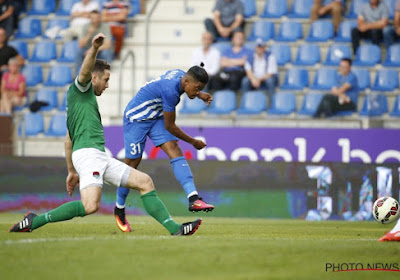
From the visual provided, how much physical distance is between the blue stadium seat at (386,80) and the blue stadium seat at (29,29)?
25.9ft

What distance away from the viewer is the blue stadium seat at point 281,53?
1786 centimetres

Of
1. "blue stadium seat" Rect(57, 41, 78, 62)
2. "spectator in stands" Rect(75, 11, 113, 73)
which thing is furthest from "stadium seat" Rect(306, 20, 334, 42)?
"blue stadium seat" Rect(57, 41, 78, 62)

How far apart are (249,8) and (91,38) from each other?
354 cm

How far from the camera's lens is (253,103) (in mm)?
16734

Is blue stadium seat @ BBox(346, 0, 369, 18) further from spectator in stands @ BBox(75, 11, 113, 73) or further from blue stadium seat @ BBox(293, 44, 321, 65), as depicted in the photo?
spectator in stands @ BBox(75, 11, 113, 73)

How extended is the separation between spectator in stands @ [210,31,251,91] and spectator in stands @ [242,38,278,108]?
0.13 m

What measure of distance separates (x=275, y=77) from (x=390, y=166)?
393 cm

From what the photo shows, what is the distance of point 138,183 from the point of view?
846cm

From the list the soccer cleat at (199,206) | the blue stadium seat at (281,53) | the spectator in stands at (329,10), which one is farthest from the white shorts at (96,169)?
the spectator in stands at (329,10)

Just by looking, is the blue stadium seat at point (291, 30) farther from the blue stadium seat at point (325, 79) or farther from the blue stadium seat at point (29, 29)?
the blue stadium seat at point (29, 29)

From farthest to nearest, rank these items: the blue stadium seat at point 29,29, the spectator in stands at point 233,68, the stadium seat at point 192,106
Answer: the blue stadium seat at point 29,29 → the spectator in stands at point 233,68 → the stadium seat at point 192,106

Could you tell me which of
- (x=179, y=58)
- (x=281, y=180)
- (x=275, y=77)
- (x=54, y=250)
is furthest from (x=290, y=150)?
(x=54, y=250)

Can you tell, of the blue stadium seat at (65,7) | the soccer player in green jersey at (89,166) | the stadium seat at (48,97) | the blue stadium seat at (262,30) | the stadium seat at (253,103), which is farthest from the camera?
the blue stadium seat at (65,7)

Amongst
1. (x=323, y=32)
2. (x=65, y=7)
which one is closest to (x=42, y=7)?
(x=65, y=7)
